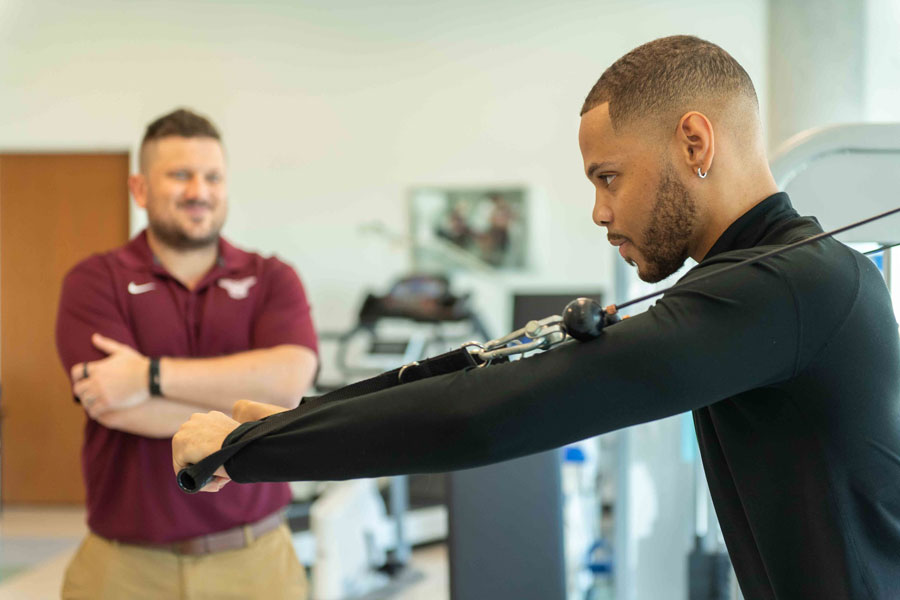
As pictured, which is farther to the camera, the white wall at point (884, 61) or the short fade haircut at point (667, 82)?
the white wall at point (884, 61)

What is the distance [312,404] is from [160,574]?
3.73 ft

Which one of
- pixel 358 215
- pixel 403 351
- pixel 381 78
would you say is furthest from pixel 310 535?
pixel 381 78

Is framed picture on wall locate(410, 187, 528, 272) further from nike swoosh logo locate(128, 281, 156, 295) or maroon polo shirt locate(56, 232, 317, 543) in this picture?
nike swoosh logo locate(128, 281, 156, 295)

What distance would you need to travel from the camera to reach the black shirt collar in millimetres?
930

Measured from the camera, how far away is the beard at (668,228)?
0.93m

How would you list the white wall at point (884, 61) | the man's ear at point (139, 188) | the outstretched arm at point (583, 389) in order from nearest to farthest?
1. the outstretched arm at point (583, 389)
2. the man's ear at point (139, 188)
3. the white wall at point (884, 61)

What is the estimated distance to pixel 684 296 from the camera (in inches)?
31.3

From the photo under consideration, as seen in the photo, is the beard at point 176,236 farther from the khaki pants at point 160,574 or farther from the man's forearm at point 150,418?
the khaki pants at point 160,574

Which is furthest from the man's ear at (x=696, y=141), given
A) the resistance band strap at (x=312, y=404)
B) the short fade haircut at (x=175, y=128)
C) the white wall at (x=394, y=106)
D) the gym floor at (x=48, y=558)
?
the white wall at (x=394, y=106)

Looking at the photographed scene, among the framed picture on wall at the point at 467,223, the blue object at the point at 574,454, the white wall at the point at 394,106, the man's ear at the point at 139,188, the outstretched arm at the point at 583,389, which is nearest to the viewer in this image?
the outstretched arm at the point at 583,389

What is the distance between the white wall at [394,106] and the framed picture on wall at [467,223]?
4.0 inches

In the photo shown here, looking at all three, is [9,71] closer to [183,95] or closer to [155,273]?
[183,95]

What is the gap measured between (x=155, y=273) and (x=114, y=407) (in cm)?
34

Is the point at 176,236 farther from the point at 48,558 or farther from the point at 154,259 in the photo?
the point at 48,558
